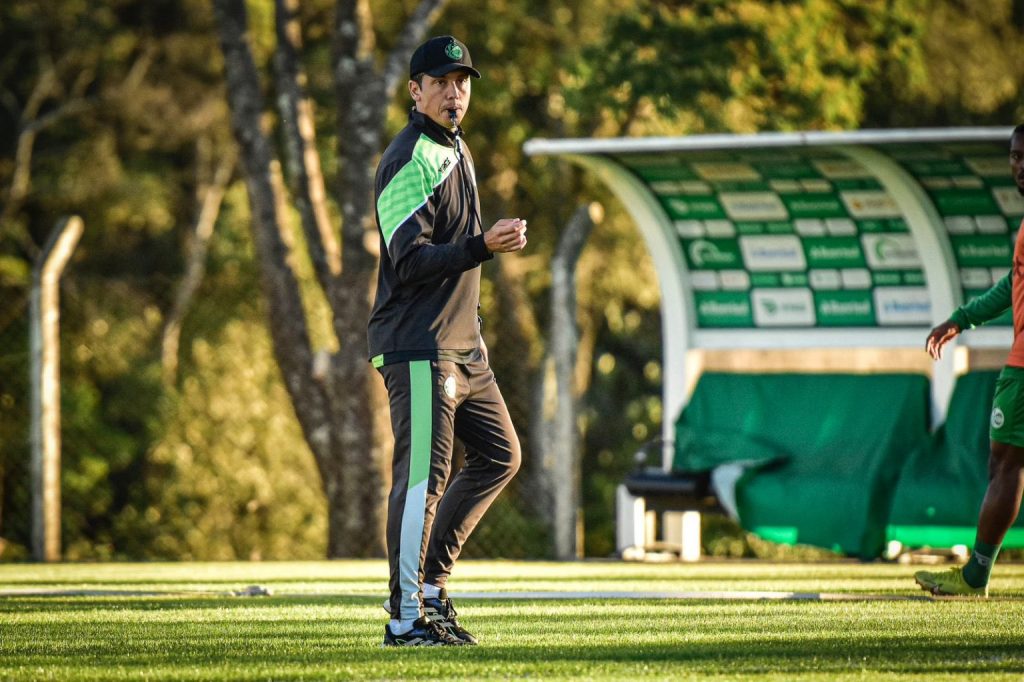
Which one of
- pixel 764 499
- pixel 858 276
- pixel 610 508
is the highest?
pixel 858 276

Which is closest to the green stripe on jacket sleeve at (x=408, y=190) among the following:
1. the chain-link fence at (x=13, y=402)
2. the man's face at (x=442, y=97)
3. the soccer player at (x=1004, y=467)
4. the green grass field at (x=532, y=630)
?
the man's face at (x=442, y=97)

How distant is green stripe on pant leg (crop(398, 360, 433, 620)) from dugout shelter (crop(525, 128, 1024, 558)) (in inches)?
212

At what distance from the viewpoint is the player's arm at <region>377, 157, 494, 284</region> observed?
20.2ft

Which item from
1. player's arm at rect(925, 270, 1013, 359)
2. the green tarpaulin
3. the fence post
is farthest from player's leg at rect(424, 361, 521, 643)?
the fence post

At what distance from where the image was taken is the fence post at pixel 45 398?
40.5ft

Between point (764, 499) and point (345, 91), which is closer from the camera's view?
point (764, 499)

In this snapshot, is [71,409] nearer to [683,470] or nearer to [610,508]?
[610,508]

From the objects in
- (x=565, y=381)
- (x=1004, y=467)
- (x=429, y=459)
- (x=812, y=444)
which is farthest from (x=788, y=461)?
(x=429, y=459)

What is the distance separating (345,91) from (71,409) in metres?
14.5

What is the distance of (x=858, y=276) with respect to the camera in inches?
489

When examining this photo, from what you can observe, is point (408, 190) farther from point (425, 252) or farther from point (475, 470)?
point (475, 470)

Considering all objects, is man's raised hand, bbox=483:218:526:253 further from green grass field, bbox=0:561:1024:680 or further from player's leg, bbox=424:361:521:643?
green grass field, bbox=0:561:1024:680

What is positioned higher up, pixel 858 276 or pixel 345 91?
pixel 345 91

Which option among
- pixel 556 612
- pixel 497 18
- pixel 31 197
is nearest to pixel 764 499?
pixel 556 612
